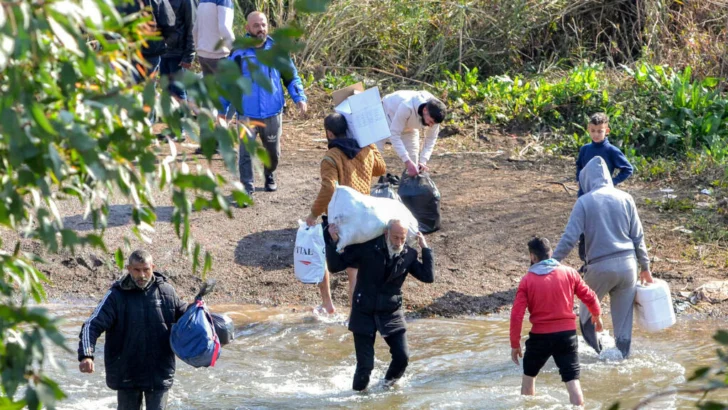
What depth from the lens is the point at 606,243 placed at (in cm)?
705

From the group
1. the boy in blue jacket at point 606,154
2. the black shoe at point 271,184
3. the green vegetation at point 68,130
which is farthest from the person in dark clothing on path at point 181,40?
the green vegetation at point 68,130

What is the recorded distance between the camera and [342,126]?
7.74 metres

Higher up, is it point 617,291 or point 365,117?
point 365,117

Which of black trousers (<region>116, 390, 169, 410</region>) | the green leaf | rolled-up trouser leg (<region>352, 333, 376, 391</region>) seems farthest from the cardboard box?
the green leaf

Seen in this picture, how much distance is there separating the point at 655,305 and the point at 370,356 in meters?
2.19

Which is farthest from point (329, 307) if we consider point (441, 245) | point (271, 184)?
point (271, 184)

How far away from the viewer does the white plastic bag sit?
791 cm

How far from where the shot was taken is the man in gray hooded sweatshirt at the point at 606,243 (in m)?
7.07

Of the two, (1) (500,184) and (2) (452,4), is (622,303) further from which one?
(2) (452,4)

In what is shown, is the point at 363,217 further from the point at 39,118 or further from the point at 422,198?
the point at 39,118

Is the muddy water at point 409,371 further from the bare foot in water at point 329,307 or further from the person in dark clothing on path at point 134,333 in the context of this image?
the person in dark clothing on path at point 134,333

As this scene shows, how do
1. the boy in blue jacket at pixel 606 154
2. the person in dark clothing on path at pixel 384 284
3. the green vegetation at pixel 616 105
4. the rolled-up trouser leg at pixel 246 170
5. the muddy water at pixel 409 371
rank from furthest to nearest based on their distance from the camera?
the green vegetation at pixel 616 105 → the rolled-up trouser leg at pixel 246 170 → the boy in blue jacket at pixel 606 154 → the muddy water at pixel 409 371 → the person in dark clothing on path at pixel 384 284

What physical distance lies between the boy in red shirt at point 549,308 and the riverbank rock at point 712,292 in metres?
2.57

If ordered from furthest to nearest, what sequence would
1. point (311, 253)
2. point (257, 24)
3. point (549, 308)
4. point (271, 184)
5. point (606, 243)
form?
point (271, 184) < point (257, 24) < point (311, 253) < point (606, 243) < point (549, 308)
